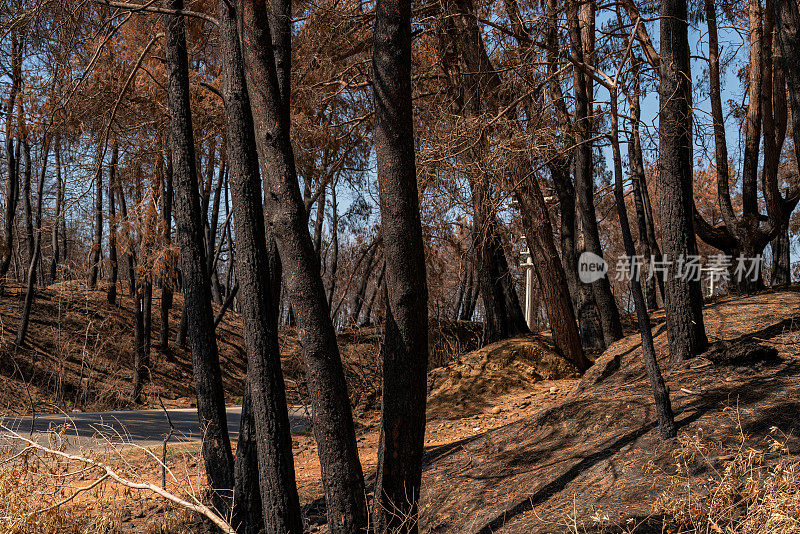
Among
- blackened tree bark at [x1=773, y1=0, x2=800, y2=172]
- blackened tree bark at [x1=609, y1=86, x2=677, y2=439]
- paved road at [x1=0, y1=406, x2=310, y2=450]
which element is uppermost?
blackened tree bark at [x1=773, y1=0, x2=800, y2=172]

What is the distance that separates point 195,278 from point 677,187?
5.06 meters

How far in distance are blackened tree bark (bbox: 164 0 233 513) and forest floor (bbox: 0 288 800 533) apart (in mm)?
346

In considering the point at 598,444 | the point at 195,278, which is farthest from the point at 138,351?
the point at 598,444

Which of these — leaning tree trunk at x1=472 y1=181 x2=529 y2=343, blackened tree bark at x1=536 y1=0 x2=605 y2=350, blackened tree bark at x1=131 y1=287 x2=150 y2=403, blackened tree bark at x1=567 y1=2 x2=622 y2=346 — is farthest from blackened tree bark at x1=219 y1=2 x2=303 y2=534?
blackened tree bark at x1=131 y1=287 x2=150 y2=403

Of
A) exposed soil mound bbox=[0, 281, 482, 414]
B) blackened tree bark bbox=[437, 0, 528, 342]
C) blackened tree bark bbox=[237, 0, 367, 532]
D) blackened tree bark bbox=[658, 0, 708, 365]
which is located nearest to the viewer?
blackened tree bark bbox=[237, 0, 367, 532]

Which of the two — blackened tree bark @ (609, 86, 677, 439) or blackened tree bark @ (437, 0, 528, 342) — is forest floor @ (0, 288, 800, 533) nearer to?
blackened tree bark @ (609, 86, 677, 439)

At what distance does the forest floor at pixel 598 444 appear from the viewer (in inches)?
175

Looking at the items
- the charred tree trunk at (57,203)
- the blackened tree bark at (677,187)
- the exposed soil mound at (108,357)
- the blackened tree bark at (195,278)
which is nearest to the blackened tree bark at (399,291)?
the blackened tree bark at (195,278)

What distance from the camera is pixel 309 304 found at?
429 cm

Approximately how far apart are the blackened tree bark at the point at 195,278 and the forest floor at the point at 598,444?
0.35 meters

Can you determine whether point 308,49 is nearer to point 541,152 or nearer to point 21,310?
point 541,152

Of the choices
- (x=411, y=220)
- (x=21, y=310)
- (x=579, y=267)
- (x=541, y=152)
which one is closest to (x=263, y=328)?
(x=411, y=220)

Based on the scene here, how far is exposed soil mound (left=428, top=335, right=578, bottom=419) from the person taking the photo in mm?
9703

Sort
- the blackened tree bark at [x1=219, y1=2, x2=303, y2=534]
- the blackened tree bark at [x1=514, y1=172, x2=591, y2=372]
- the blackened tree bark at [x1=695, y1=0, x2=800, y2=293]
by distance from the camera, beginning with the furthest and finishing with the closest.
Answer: the blackened tree bark at [x1=695, y1=0, x2=800, y2=293] → the blackened tree bark at [x1=514, y1=172, x2=591, y2=372] → the blackened tree bark at [x1=219, y1=2, x2=303, y2=534]
